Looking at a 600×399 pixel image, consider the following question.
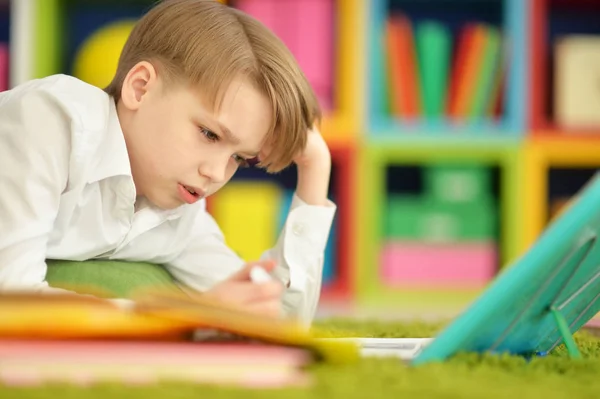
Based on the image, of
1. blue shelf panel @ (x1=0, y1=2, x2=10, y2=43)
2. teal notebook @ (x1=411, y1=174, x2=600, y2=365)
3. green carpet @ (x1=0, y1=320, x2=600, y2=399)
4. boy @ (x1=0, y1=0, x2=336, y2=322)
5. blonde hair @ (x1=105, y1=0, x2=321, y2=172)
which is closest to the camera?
green carpet @ (x1=0, y1=320, x2=600, y2=399)

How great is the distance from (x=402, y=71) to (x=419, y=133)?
181mm

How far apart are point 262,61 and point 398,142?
4.35 feet

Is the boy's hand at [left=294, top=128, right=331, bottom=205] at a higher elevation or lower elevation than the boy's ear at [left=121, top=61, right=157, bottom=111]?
lower

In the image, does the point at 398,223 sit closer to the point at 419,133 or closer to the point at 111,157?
the point at 419,133

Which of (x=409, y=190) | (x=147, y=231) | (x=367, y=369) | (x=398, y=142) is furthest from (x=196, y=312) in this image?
(x=409, y=190)

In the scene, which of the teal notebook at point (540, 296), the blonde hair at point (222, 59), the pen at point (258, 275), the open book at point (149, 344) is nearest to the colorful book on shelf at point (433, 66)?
the blonde hair at point (222, 59)

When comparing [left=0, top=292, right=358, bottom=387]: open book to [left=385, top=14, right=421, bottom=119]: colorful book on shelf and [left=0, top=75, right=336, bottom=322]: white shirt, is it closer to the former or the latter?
[left=0, top=75, right=336, bottom=322]: white shirt

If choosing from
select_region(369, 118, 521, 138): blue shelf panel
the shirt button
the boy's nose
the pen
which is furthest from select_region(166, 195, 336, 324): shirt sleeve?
select_region(369, 118, 521, 138): blue shelf panel

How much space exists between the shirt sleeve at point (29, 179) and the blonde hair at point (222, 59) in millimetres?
167

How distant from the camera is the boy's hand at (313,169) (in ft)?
3.89

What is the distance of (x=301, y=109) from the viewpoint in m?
1.07

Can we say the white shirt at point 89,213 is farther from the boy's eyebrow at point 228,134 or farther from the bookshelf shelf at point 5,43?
the bookshelf shelf at point 5,43

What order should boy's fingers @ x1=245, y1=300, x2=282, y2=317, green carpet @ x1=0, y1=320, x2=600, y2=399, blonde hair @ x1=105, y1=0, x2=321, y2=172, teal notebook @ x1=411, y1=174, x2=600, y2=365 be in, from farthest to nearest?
blonde hair @ x1=105, y1=0, x2=321, y2=172 < boy's fingers @ x1=245, y1=300, x2=282, y2=317 < teal notebook @ x1=411, y1=174, x2=600, y2=365 < green carpet @ x1=0, y1=320, x2=600, y2=399

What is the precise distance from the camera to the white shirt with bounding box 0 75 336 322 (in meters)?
0.87
